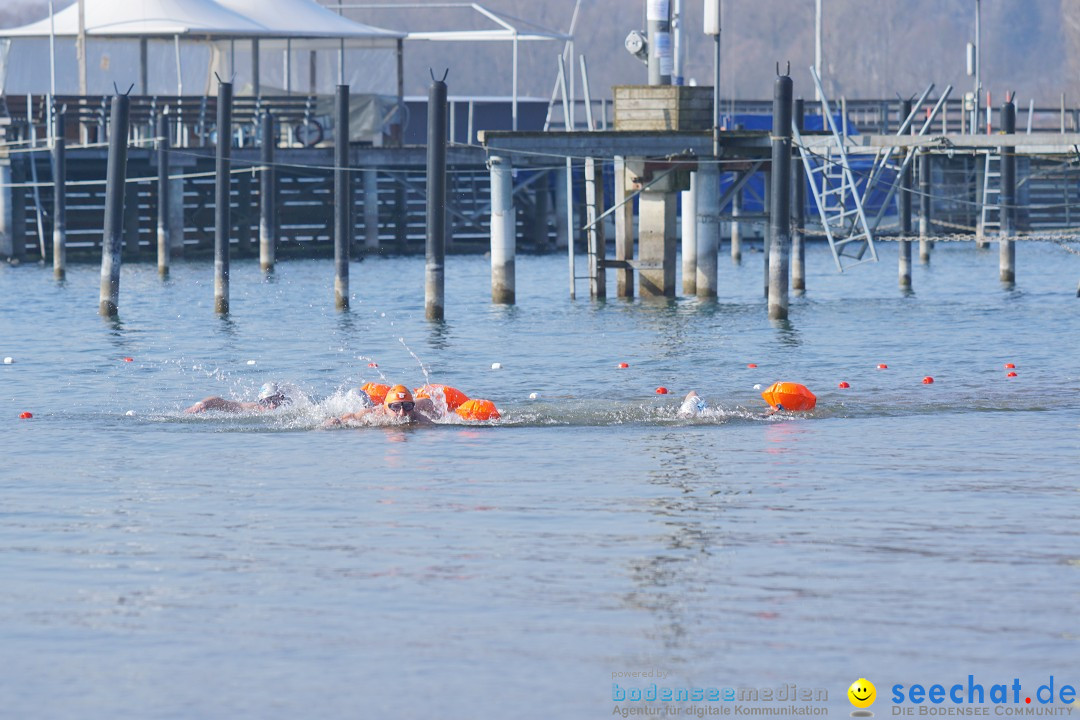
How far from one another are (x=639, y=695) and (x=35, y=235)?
1680 inches

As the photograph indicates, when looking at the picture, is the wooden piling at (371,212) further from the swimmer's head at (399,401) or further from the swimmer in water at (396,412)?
the swimmer's head at (399,401)

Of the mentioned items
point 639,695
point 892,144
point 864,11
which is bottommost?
point 639,695

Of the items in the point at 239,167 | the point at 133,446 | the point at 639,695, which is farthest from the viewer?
the point at 239,167

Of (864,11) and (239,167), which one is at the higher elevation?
(864,11)

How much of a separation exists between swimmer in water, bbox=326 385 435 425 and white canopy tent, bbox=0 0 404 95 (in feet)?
95.5

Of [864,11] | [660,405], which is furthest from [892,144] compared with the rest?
[864,11]

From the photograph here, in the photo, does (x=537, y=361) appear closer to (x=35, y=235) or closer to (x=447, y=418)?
(x=447, y=418)

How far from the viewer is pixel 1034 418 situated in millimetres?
17891

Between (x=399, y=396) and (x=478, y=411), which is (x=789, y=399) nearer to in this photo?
(x=478, y=411)

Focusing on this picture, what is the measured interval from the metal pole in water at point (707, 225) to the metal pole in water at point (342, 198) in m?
5.80

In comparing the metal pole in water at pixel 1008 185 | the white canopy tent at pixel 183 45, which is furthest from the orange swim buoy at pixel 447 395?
the white canopy tent at pixel 183 45

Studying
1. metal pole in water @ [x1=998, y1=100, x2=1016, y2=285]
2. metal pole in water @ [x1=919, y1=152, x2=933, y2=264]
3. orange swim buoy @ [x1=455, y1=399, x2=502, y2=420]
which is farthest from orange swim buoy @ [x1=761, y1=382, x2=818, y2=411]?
metal pole in water @ [x1=919, y1=152, x2=933, y2=264]

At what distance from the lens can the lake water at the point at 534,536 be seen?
8.79 m

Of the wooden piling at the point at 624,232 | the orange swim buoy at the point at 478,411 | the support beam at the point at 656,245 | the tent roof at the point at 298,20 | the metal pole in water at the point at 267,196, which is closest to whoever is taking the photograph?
the orange swim buoy at the point at 478,411
